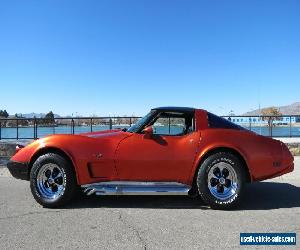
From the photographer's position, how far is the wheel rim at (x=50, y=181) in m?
6.16

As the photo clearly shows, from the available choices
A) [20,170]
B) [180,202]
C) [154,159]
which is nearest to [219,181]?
[180,202]

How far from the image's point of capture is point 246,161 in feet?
20.2

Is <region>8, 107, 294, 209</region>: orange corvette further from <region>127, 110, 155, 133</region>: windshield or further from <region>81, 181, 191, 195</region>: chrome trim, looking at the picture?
<region>127, 110, 155, 133</region>: windshield

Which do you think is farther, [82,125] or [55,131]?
[82,125]

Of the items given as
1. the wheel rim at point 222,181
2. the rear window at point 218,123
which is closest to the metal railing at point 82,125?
the rear window at point 218,123

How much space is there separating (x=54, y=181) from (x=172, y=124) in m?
1.98

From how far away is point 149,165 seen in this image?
240 inches

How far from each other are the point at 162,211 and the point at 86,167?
1239 millimetres

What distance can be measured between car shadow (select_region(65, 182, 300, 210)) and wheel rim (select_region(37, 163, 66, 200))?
0.29 m

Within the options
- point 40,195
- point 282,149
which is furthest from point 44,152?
point 282,149

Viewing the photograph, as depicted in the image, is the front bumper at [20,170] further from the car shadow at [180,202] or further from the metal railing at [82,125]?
the metal railing at [82,125]

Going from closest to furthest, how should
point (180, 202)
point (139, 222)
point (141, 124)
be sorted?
point (139, 222) < point (141, 124) < point (180, 202)

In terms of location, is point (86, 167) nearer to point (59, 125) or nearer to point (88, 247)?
point (88, 247)

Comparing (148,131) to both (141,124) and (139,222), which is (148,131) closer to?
(141,124)
